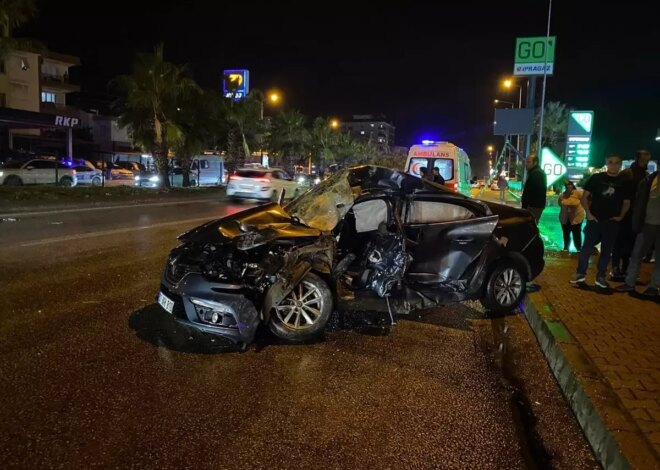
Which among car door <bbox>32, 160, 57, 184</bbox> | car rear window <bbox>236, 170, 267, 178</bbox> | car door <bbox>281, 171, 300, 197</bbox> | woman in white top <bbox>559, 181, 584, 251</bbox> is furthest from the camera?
car door <bbox>32, 160, 57, 184</bbox>

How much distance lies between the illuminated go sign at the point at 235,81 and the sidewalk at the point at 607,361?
4220 cm

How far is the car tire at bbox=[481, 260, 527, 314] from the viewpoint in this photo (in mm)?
6301

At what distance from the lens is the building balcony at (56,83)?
147 feet

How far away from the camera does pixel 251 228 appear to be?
5.21 m

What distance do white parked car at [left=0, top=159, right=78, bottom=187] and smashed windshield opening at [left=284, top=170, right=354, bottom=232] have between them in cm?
2226

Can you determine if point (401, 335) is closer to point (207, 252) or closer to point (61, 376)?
point (207, 252)

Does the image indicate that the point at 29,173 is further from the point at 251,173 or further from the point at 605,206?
the point at 605,206

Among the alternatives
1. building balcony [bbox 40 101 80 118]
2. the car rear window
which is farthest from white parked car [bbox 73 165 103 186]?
building balcony [bbox 40 101 80 118]

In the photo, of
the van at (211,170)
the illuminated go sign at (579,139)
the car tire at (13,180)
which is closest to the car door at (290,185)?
the illuminated go sign at (579,139)

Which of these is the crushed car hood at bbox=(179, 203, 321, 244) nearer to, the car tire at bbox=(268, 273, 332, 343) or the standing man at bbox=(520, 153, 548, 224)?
the car tire at bbox=(268, 273, 332, 343)

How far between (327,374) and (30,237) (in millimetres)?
8875

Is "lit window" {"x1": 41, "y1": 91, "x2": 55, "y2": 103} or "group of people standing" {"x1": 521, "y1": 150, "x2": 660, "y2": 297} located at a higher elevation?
"lit window" {"x1": 41, "y1": 91, "x2": 55, "y2": 103}

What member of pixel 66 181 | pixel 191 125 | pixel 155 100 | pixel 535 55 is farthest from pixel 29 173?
pixel 535 55

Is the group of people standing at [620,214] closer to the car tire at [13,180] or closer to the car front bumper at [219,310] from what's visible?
the car front bumper at [219,310]
